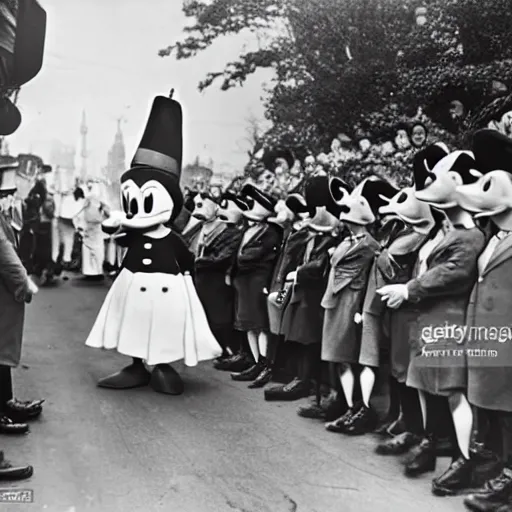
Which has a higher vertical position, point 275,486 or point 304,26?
point 304,26

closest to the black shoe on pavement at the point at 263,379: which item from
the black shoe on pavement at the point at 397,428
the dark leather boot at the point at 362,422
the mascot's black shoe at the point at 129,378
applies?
the mascot's black shoe at the point at 129,378

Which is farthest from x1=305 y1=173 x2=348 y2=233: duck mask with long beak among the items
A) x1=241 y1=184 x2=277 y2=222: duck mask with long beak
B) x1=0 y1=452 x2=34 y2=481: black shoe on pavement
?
x1=0 y1=452 x2=34 y2=481: black shoe on pavement

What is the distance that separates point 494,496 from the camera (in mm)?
2076

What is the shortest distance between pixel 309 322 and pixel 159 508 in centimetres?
108

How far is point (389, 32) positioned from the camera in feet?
8.44

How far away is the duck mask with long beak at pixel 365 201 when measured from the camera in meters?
2.69

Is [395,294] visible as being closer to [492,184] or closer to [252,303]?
[492,184]

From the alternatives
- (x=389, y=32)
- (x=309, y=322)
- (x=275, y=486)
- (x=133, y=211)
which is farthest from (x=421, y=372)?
(x=133, y=211)

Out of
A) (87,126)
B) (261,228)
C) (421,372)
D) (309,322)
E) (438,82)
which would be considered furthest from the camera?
(261,228)

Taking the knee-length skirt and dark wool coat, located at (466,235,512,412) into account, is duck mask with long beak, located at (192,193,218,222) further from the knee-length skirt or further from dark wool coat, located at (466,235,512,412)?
dark wool coat, located at (466,235,512,412)

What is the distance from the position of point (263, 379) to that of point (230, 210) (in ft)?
2.84

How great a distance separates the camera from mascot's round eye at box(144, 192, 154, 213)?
3053mm

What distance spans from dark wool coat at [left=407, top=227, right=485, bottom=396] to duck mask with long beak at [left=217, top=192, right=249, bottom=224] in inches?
53.0

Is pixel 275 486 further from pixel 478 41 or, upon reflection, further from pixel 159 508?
pixel 478 41
